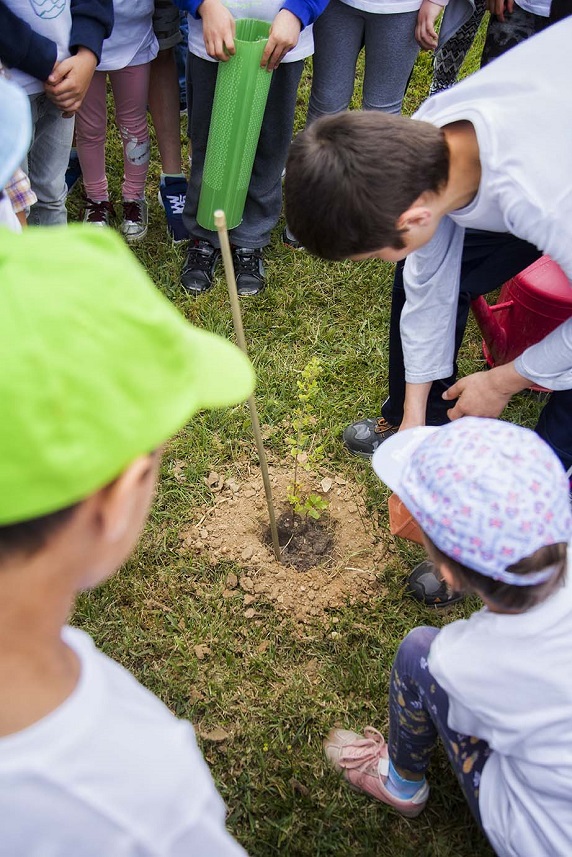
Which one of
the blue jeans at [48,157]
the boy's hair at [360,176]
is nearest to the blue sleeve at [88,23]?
the blue jeans at [48,157]

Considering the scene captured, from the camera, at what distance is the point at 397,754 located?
1.64 meters

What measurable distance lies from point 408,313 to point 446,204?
43cm

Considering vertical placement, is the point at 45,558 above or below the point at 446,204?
above

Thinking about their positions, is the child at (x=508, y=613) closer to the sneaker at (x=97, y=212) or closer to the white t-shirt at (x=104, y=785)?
the white t-shirt at (x=104, y=785)

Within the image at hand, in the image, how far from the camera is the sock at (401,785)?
1.69 meters

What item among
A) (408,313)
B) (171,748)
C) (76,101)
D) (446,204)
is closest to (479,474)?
(171,748)

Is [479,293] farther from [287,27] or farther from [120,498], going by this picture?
[120,498]

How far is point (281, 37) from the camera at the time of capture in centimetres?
238

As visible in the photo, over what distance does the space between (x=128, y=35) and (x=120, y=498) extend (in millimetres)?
2536

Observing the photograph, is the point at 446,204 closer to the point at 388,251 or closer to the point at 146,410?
the point at 388,251

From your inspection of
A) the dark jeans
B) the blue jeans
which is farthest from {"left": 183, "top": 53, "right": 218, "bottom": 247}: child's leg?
the dark jeans

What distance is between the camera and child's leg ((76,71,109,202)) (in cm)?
290

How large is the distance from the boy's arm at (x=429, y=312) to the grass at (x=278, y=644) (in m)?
0.45

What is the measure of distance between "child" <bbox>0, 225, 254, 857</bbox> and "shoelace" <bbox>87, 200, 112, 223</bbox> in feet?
8.42
